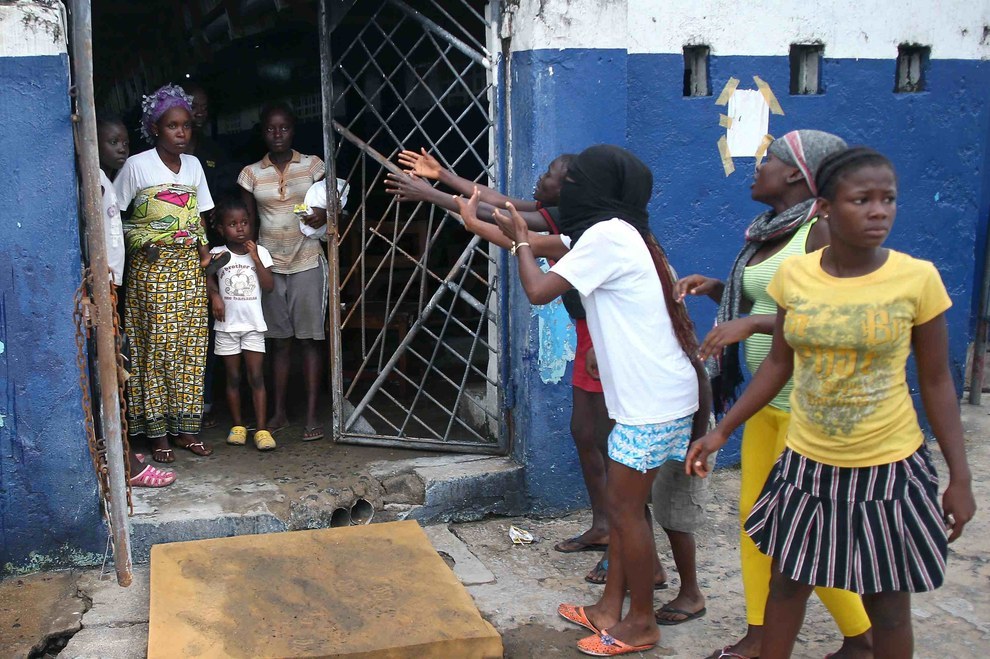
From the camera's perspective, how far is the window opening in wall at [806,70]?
4934 mm

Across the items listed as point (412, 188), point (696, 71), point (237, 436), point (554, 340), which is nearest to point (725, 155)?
point (696, 71)

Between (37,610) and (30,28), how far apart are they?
218cm

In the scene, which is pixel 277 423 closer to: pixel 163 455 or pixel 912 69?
pixel 163 455

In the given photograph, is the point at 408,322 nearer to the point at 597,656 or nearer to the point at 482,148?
the point at 482,148

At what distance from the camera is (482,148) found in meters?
7.51

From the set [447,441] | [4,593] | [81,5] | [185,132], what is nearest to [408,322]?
[447,441]

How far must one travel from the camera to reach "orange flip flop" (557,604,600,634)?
3.41m

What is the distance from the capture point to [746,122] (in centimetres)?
480

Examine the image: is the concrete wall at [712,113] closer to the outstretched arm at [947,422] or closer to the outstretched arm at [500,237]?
the outstretched arm at [500,237]

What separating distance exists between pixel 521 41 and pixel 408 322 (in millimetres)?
2090

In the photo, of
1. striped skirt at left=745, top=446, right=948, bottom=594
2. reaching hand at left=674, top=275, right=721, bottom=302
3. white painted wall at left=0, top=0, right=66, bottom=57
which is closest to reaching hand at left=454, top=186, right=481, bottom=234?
reaching hand at left=674, top=275, right=721, bottom=302

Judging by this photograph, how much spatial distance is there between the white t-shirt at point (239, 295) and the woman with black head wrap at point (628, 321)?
6.97 feet

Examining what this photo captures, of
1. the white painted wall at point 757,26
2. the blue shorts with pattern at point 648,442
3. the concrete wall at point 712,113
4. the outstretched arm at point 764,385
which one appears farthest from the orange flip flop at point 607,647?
A: the white painted wall at point 757,26

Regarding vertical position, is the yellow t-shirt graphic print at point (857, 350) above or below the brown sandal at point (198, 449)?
above
